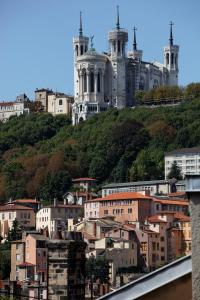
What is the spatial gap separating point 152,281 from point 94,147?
123 meters

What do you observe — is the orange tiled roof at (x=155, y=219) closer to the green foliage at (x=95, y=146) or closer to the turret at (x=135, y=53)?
the green foliage at (x=95, y=146)

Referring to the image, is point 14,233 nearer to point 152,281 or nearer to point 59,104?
point 59,104

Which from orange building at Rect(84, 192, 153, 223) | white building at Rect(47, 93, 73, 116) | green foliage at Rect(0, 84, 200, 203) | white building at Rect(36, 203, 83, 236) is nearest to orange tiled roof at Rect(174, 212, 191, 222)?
orange building at Rect(84, 192, 153, 223)

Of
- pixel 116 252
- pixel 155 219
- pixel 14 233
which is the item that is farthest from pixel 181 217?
→ pixel 14 233

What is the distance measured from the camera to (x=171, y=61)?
6240 inches

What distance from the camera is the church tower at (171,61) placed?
156 metres

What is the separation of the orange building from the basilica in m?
42.3

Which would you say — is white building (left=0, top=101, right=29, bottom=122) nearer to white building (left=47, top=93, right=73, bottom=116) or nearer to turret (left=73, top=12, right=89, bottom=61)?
white building (left=47, top=93, right=73, bottom=116)

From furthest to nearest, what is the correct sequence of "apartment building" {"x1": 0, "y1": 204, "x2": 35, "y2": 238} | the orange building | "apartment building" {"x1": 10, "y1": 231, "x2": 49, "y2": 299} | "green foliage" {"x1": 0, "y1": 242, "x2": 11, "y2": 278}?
Answer: "apartment building" {"x1": 0, "y1": 204, "x2": 35, "y2": 238} → the orange building → "green foliage" {"x1": 0, "y1": 242, "x2": 11, "y2": 278} → "apartment building" {"x1": 10, "y1": 231, "x2": 49, "y2": 299}

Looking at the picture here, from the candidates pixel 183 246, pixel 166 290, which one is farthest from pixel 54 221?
pixel 166 290

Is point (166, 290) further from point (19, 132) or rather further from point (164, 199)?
point (19, 132)

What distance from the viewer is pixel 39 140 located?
14412 centimetres

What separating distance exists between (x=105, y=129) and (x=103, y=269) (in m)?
58.9

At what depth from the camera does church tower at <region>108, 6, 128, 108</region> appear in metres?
145
